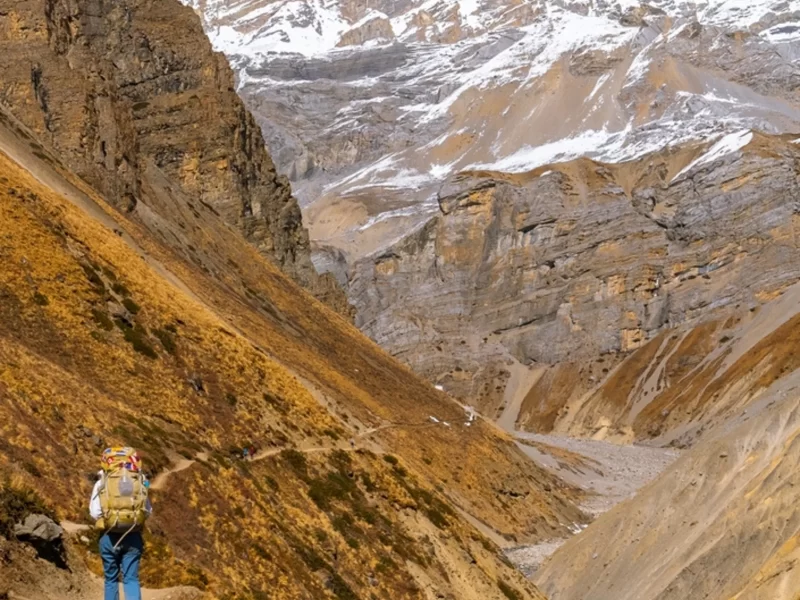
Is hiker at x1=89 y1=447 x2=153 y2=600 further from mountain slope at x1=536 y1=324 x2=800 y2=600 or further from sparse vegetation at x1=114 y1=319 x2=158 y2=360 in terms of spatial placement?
sparse vegetation at x1=114 y1=319 x2=158 y2=360

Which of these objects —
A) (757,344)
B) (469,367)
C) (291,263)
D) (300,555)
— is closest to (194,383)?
(300,555)

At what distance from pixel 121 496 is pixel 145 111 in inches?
3139

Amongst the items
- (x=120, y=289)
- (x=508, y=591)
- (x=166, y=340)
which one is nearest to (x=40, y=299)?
(x=166, y=340)

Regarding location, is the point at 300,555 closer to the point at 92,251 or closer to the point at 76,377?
the point at 76,377

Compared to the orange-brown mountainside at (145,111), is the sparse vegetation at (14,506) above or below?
above

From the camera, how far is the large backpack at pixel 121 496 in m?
15.0

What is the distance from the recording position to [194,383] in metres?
39.3

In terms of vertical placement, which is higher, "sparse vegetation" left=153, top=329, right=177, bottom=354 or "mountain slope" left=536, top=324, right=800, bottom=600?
"sparse vegetation" left=153, top=329, right=177, bottom=354

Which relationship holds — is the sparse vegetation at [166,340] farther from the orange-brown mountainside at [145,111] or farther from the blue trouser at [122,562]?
the orange-brown mountainside at [145,111]

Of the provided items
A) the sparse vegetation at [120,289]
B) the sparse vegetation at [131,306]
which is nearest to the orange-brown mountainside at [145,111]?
the sparse vegetation at [120,289]

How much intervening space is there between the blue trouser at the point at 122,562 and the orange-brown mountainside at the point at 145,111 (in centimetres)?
5455

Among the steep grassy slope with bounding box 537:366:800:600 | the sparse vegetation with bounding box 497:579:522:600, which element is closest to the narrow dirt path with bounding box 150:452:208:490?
the sparse vegetation with bounding box 497:579:522:600

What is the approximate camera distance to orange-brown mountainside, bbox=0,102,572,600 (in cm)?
2598

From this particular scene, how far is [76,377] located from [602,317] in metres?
168
